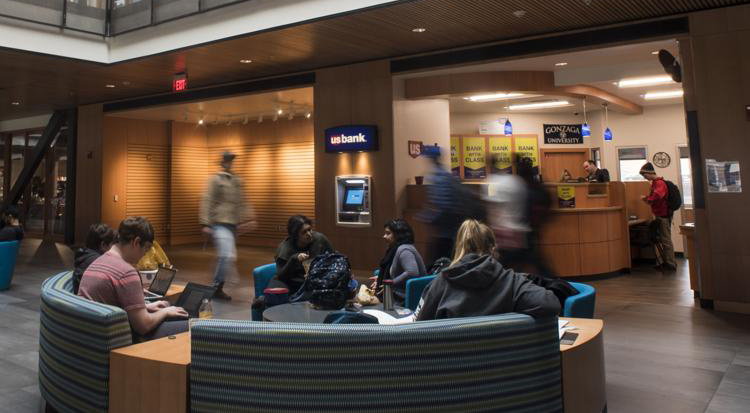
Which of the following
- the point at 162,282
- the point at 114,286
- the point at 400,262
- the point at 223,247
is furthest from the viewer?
the point at 223,247

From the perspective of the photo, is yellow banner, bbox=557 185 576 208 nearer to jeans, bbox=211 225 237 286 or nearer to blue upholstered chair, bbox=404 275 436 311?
blue upholstered chair, bbox=404 275 436 311

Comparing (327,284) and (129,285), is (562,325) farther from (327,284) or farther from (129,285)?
(129,285)

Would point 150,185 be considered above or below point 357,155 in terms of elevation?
above

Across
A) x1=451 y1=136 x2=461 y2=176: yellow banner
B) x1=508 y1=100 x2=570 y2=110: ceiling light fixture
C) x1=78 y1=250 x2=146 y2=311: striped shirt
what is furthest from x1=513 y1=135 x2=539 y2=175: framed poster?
x1=78 y1=250 x2=146 y2=311: striped shirt

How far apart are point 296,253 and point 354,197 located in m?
4.14

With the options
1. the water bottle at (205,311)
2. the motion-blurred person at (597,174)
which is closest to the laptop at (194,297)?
the water bottle at (205,311)

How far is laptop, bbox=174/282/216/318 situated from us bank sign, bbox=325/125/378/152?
523 centimetres

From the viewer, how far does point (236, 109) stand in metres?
12.1

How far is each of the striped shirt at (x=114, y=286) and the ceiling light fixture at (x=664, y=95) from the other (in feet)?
34.6

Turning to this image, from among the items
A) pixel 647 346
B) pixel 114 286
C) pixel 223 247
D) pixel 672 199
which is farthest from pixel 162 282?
pixel 672 199

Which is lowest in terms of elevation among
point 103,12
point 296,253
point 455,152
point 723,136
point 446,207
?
point 296,253

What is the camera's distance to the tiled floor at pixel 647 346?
10.9ft

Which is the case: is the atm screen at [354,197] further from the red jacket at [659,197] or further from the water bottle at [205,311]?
the water bottle at [205,311]

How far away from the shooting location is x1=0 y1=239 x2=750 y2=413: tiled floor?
10.9 feet
